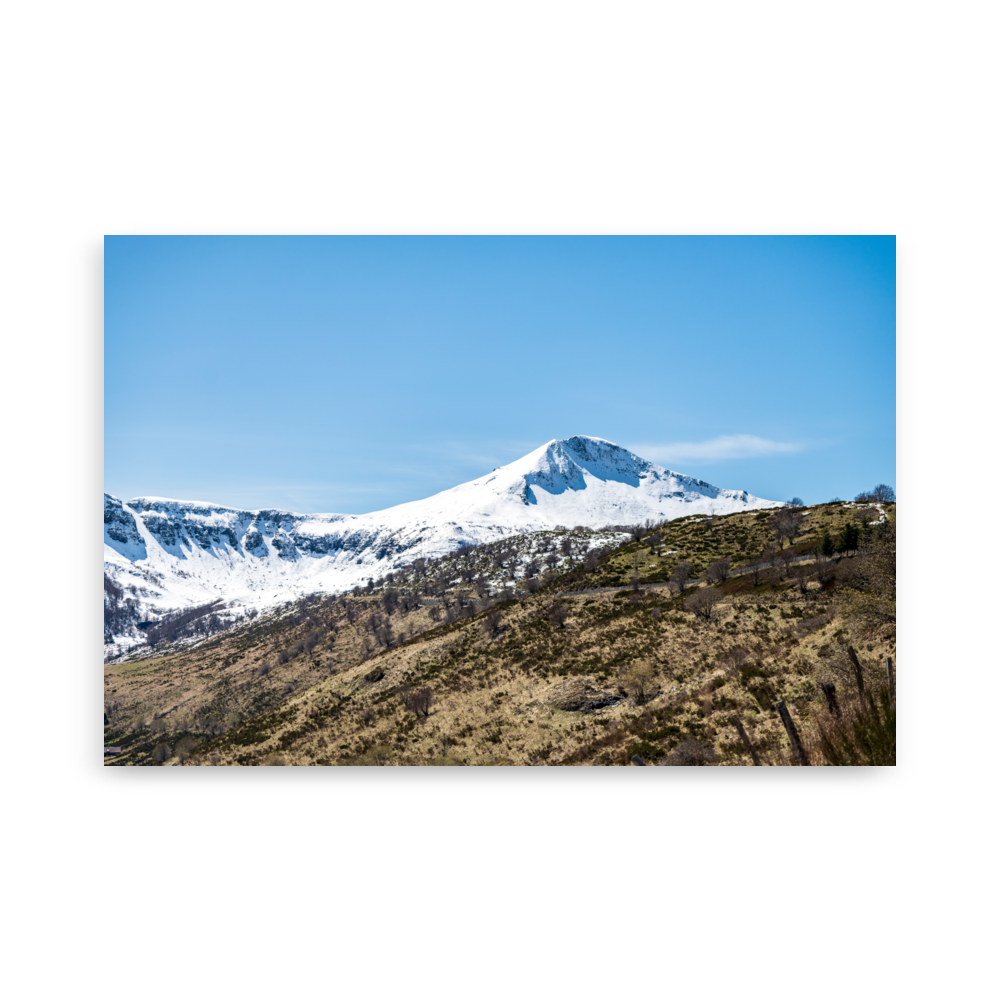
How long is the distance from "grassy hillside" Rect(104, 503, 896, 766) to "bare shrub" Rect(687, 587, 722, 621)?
11 centimetres

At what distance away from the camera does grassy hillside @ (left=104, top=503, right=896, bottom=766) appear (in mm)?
11117

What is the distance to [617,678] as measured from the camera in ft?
61.0

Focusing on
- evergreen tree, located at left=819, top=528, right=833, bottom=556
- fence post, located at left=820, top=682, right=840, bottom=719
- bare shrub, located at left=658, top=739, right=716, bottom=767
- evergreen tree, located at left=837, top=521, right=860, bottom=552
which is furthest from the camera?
evergreen tree, located at left=819, top=528, right=833, bottom=556

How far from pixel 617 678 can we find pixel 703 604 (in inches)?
278

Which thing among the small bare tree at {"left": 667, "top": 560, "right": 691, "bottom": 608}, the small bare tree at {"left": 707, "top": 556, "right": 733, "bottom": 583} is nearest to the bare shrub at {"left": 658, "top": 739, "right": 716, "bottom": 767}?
the small bare tree at {"left": 667, "top": 560, "right": 691, "bottom": 608}

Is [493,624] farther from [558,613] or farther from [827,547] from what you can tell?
[827,547]

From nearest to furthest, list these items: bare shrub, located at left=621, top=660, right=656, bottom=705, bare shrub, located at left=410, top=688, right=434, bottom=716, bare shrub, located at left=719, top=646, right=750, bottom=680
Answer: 1. bare shrub, located at left=719, top=646, right=750, bottom=680
2. bare shrub, located at left=621, top=660, right=656, bottom=705
3. bare shrub, located at left=410, top=688, right=434, bottom=716

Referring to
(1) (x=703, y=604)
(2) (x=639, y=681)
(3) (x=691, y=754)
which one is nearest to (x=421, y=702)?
(2) (x=639, y=681)

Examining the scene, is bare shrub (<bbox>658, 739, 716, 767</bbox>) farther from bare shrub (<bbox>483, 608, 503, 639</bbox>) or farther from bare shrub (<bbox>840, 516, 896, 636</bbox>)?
bare shrub (<bbox>483, 608, 503, 639</bbox>)

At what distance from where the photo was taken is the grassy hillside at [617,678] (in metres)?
11.1
